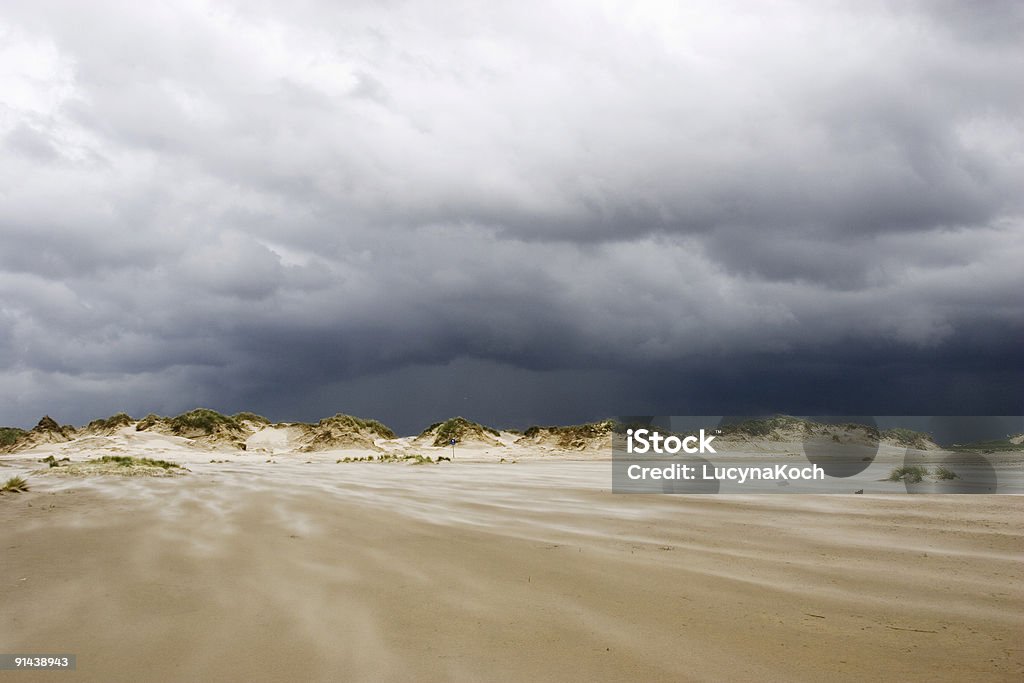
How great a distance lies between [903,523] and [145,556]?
1010cm

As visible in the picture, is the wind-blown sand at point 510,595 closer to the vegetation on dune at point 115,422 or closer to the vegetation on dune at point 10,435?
the vegetation on dune at point 115,422

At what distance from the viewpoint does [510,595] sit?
5355mm

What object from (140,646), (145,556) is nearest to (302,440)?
(145,556)

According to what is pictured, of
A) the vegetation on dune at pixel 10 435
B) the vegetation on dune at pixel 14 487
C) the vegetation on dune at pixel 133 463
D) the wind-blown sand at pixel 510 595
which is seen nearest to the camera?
the wind-blown sand at pixel 510 595

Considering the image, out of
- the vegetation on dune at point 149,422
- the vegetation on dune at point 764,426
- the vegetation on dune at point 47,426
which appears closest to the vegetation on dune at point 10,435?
the vegetation on dune at point 47,426

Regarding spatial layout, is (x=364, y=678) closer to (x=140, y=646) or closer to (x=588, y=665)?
(x=588, y=665)

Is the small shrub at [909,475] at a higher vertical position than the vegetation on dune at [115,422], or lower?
lower

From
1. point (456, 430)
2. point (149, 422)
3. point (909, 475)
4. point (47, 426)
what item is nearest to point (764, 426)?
point (456, 430)

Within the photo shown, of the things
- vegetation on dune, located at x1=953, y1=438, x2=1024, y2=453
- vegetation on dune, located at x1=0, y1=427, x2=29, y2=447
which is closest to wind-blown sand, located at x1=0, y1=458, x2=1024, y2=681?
vegetation on dune, located at x1=953, y1=438, x2=1024, y2=453

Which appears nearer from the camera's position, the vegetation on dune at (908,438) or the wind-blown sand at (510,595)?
the wind-blown sand at (510,595)

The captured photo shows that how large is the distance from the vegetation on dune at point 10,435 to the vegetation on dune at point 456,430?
90.7 ft

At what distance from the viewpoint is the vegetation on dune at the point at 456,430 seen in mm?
47109

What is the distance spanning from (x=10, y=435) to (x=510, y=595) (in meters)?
50.4

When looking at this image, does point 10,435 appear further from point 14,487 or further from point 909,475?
point 909,475
